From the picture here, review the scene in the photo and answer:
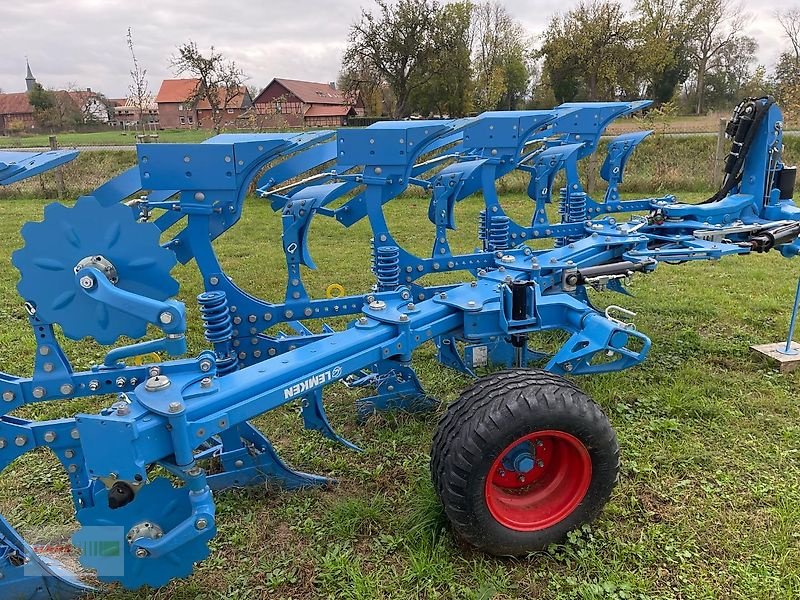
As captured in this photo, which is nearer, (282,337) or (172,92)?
(282,337)

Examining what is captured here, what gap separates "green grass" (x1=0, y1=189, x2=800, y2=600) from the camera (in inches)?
111

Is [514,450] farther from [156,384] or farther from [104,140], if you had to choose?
[104,140]

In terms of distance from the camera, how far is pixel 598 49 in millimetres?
27531

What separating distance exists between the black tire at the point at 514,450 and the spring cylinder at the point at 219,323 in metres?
1.34

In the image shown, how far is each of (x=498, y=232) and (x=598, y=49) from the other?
25863 mm

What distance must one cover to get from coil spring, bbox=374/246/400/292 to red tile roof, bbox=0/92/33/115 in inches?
2480

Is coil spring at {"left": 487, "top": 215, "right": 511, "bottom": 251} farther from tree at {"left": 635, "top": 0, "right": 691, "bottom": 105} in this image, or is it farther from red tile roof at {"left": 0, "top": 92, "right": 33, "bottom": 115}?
red tile roof at {"left": 0, "top": 92, "right": 33, "bottom": 115}

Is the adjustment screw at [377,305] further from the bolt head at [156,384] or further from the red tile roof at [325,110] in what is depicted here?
the red tile roof at [325,110]

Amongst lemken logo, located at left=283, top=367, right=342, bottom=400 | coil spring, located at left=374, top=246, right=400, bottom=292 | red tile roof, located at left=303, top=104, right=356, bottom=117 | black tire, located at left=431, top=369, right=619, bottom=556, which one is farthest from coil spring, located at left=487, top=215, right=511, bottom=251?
red tile roof, located at left=303, top=104, right=356, bottom=117

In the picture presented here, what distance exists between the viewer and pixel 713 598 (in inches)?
107

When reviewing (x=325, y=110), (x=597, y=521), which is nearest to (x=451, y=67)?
(x=325, y=110)

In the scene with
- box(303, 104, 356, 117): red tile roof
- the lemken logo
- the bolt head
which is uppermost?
box(303, 104, 356, 117): red tile roof

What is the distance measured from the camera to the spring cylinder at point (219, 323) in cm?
328

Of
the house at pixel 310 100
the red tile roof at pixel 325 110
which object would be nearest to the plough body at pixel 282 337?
the house at pixel 310 100
